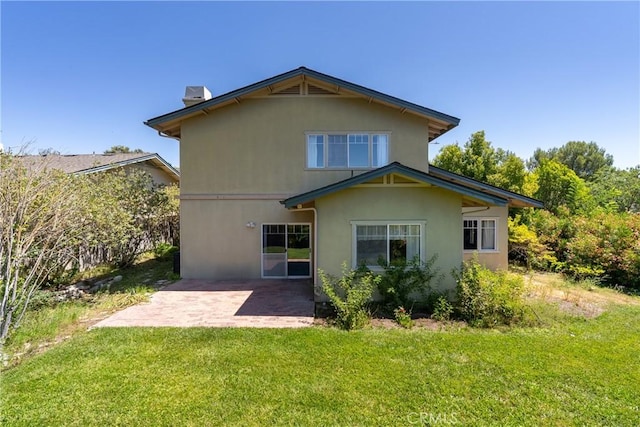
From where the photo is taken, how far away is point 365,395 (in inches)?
177

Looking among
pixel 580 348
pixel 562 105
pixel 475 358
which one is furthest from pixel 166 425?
pixel 562 105

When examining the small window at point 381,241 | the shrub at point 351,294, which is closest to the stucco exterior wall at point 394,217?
the small window at point 381,241

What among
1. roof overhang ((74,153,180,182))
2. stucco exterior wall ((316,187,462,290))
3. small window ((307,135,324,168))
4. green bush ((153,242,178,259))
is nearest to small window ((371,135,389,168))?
small window ((307,135,324,168))

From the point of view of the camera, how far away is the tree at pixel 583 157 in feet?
151

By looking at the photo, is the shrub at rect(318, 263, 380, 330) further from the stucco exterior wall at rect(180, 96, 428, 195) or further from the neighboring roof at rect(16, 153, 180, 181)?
the neighboring roof at rect(16, 153, 180, 181)

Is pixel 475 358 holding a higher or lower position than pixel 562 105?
lower

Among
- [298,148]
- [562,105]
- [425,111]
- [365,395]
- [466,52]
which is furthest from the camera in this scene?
[562,105]

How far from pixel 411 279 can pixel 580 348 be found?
12.6 feet

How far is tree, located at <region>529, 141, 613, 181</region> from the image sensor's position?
46.1m

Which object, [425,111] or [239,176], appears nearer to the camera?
[425,111]

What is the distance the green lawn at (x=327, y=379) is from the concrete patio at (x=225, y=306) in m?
0.72

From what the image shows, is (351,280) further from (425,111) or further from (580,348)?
(425,111)

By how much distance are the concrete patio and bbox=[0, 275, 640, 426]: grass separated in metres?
0.69

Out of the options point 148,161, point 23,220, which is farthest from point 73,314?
point 148,161
